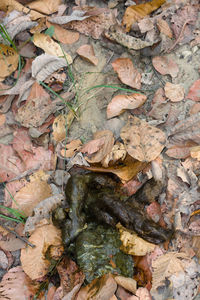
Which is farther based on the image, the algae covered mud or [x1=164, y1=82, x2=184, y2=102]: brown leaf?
[x1=164, y1=82, x2=184, y2=102]: brown leaf

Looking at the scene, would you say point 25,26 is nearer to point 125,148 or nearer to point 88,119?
point 88,119

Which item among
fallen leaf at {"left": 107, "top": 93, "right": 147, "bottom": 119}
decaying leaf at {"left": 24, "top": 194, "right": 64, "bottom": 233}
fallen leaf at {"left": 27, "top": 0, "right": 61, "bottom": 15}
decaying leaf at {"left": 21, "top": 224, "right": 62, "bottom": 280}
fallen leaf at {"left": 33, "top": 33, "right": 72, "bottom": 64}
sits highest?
fallen leaf at {"left": 27, "top": 0, "right": 61, "bottom": 15}

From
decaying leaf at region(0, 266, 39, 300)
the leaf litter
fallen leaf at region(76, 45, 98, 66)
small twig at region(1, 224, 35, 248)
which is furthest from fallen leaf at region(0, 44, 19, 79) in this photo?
decaying leaf at region(0, 266, 39, 300)

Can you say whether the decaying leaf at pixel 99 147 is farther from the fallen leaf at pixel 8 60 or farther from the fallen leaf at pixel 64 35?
the fallen leaf at pixel 8 60

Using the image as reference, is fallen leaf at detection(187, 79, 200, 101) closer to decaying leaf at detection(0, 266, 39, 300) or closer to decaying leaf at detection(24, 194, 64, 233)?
decaying leaf at detection(24, 194, 64, 233)

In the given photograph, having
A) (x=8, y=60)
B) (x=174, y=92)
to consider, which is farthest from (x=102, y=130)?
(x=8, y=60)

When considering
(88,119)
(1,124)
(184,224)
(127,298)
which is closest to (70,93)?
(88,119)

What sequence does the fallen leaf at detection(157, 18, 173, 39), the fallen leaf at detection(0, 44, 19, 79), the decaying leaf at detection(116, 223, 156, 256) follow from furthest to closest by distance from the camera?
the fallen leaf at detection(0, 44, 19, 79) → the fallen leaf at detection(157, 18, 173, 39) → the decaying leaf at detection(116, 223, 156, 256)

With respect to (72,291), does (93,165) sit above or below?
above
